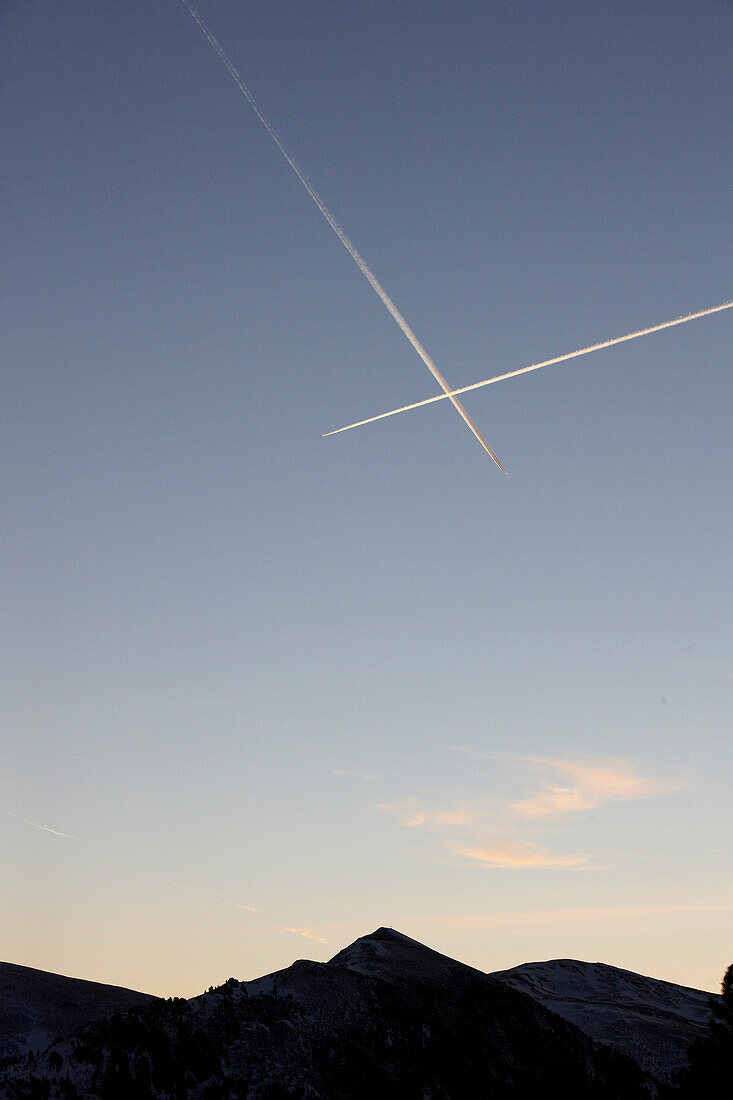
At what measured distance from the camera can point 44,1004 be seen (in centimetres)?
9125

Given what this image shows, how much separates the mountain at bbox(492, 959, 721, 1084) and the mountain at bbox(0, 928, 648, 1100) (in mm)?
6444

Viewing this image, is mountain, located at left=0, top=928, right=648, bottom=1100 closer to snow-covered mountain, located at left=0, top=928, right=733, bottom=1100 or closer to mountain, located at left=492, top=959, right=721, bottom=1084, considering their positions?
snow-covered mountain, located at left=0, top=928, right=733, bottom=1100

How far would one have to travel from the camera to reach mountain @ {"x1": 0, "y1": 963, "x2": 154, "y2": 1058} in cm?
8269

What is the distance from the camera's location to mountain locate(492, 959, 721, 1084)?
94.7 metres

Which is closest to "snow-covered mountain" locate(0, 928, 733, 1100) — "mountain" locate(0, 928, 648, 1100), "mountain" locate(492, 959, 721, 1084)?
"mountain" locate(0, 928, 648, 1100)

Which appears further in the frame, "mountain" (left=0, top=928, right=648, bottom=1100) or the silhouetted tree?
the silhouetted tree

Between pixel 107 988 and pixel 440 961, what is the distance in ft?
129

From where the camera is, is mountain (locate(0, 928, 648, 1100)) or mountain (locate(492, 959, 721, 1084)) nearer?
mountain (locate(0, 928, 648, 1100))

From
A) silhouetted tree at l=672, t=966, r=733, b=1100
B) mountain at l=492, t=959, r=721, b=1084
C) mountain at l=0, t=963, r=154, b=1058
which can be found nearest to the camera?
silhouetted tree at l=672, t=966, r=733, b=1100

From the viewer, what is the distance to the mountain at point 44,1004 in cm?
8269

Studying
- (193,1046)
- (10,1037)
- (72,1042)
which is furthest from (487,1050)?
(10,1037)

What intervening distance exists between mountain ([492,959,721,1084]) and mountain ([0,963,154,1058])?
51231mm

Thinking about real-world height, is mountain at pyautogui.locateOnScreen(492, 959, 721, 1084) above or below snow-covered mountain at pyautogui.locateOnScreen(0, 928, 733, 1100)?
above

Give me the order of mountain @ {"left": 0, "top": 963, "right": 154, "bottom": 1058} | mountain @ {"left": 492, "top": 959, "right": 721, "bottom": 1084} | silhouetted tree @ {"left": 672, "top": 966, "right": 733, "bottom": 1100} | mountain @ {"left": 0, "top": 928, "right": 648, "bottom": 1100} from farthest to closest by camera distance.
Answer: mountain @ {"left": 492, "top": 959, "right": 721, "bottom": 1084}
mountain @ {"left": 0, "top": 963, "right": 154, "bottom": 1058}
silhouetted tree @ {"left": 672, "top": 966, "right": 733, "bottom": 1100}
mountain @ {"left": 0, "top": 928, "right": 648, "bottom": 1100}
